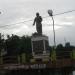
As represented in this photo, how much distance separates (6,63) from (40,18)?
14.1 feet

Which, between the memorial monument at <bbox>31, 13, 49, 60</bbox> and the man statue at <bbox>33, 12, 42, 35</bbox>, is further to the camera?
the man statue at <bbox>33, 12, 42, 35</bbox>

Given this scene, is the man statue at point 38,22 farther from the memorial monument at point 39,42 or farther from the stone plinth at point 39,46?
the stone plinth at point 39,46

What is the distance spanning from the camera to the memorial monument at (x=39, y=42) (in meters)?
21.5

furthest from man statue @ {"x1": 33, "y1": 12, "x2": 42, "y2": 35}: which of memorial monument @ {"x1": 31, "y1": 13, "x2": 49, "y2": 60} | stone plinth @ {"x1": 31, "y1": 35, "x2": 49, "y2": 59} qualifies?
stone plinth @ {"x1": 31, "y1": 35, "x2": 49, "y2": 59}

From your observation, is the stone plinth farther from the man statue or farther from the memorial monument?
the man statue

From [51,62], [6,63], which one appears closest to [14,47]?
[6,63]

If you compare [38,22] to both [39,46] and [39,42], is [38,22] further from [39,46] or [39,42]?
[39,46]

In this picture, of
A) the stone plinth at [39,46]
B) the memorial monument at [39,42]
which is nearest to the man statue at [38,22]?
the memorial monument at [39,42]

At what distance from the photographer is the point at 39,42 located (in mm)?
21750

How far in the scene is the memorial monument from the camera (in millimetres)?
21469

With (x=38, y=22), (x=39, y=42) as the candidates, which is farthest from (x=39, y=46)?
(x=38, y=22)

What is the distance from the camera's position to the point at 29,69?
20766 millimetres

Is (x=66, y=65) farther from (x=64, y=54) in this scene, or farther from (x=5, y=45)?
(x=5, y=45)

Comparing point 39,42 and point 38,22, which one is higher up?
point 38,22
